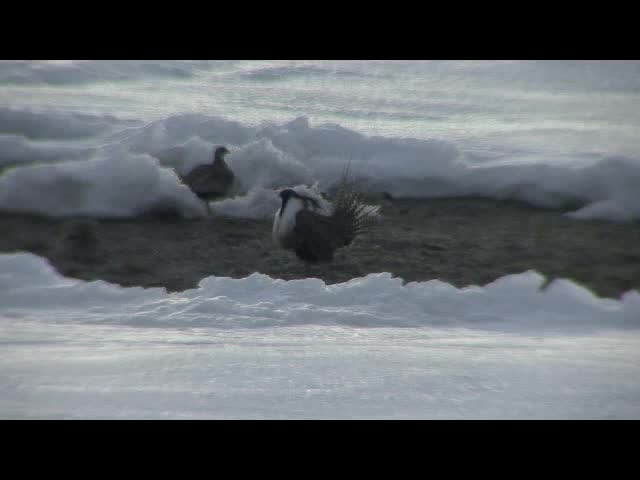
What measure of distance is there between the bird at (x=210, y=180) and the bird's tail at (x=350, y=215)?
432 mm

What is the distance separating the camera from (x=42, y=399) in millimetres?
1981

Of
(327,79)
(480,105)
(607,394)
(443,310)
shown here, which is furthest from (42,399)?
(480,105)

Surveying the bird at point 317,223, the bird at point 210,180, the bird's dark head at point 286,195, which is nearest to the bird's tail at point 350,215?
the bird at point 317,223

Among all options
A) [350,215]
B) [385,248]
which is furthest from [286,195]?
[385,248]

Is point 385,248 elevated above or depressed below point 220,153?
below

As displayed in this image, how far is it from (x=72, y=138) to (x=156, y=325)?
96 cm

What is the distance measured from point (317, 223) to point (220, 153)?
49 cm

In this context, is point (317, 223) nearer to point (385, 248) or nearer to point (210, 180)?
point (385, 248)

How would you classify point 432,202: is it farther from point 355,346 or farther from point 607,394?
point 607,394

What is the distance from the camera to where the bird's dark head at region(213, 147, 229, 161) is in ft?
9.73

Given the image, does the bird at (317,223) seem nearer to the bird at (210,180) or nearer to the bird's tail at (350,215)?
the bird's tail at (350,215)

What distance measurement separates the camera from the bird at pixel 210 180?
2.92 metres

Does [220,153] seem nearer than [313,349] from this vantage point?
No

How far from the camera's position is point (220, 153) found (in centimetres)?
297
